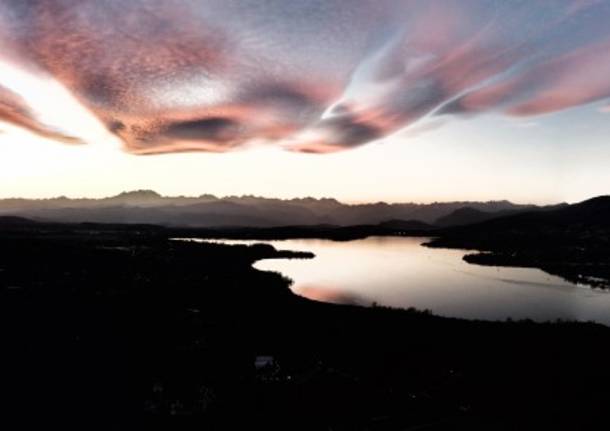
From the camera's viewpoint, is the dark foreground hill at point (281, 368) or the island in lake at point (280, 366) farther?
the island in lake at point (280, 366)

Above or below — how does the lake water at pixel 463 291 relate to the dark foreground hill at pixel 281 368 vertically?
below

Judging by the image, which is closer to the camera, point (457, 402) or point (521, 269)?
point (457, 402)

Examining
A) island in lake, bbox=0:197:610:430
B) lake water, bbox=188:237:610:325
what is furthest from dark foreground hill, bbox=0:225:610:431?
lake water, bbox=188:237:610:325

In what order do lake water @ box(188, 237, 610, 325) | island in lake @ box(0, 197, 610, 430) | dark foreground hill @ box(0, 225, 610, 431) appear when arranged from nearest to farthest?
dark foreground hill @ box(0, 225, 610, 431) < island in lake @ box(0, 197, 610, 430) < lake water @ box(188, 237, 610, 325)

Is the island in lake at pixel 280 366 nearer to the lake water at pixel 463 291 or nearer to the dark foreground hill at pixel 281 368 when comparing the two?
the dark foreground hill at pixel 281 368

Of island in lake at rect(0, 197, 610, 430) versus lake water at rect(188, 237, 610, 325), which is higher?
island in lake at rect(0, 197, 610, 430)

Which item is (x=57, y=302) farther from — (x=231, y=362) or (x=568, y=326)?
(x=568, y=326)

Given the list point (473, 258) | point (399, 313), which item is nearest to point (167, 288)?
point (399, 313)

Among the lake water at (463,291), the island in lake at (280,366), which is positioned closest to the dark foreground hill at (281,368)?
the island in lake at (280,366)

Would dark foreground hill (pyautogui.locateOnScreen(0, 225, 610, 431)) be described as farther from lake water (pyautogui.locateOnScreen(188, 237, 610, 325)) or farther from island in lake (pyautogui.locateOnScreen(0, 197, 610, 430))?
lake water (pyautogui.locateOnScreen(188, 237, 610, 325))
